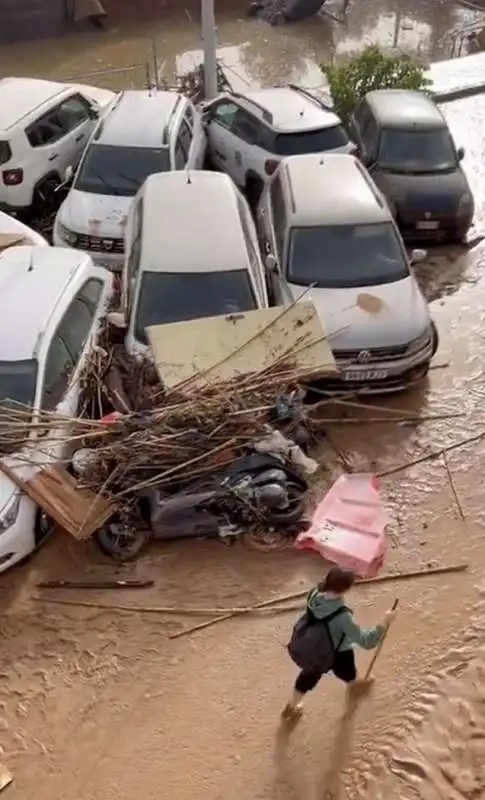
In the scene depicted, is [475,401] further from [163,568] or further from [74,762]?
[74,762]

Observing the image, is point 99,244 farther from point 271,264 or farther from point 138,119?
point 271,264

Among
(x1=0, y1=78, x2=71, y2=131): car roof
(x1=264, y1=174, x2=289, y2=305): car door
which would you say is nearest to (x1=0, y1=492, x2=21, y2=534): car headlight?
(x1=264, y1=174, x2=289, y2=305): car door

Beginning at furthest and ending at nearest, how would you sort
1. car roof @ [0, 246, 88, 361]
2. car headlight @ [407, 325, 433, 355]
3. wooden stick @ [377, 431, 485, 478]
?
car headlight @ [407, 325, 433, 355], wooden stick @ [377, 431, 485, 478], car roof @ [0, 246, 88, 361]

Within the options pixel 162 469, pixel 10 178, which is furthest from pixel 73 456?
pixel 10 178

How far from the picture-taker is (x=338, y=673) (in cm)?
591

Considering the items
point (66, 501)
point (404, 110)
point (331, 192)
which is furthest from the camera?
point (404, 110)

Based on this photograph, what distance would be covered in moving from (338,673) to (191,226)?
498 cm

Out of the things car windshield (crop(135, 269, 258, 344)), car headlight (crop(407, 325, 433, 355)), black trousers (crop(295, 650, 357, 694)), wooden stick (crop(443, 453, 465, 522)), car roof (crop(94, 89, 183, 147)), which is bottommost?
wooden stick (crop(443, 453, 465, 522))

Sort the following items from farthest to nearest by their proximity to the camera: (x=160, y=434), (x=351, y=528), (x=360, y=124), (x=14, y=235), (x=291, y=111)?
(x=360, y=124), (x=291, y=111), (x=14, y=235), (x=351, y=528), (x=160, y=434)

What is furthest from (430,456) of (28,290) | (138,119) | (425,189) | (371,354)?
(138,119)

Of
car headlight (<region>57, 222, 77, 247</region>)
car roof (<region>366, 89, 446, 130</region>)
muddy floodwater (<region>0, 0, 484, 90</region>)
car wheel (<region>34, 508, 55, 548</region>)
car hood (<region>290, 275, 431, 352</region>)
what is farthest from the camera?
muddy floodwater (<region>0, 0, 484, 90</region>)

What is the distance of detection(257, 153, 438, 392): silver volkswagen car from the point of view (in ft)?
28.9

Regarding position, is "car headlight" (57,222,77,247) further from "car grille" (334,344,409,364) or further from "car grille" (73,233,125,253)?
"car grille" (334,344,409,364)

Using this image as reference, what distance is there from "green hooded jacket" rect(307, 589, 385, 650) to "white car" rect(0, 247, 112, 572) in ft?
8.87
